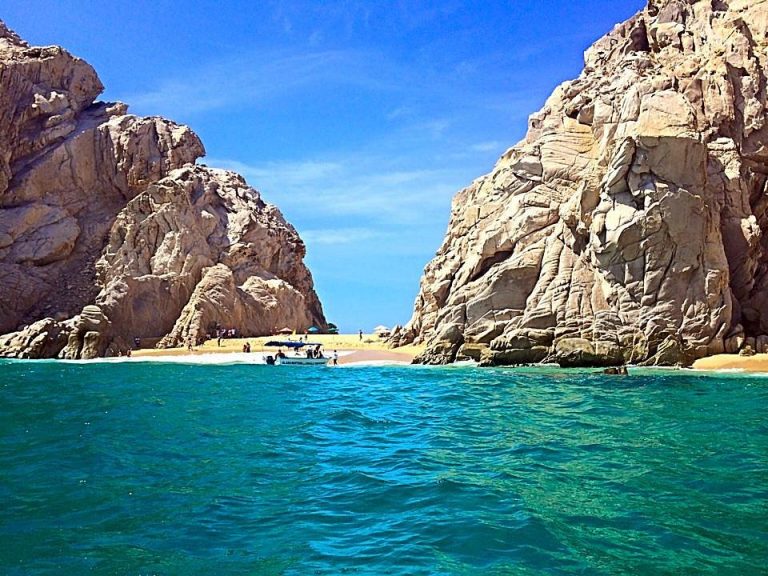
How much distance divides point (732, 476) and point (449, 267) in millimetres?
40517

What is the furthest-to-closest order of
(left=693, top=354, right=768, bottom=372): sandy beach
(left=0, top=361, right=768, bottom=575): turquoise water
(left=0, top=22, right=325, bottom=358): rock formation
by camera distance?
(left=0, top=22, right=325, bottom=358): rock formation
(left=693, top=354, right=768, bottom=372): sandy beach
(left=0, top=361, right=768, bottom=575): turquoise water

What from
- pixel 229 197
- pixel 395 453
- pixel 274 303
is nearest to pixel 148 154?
pixel 229 197

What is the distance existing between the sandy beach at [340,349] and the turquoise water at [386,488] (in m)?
29.5

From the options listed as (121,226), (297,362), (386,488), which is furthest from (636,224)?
(121,226)

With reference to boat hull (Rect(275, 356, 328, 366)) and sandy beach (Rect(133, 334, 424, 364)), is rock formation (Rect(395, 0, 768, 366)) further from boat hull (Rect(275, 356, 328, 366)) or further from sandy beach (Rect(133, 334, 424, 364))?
boat hull (Rect(275, 356, 328, 366))

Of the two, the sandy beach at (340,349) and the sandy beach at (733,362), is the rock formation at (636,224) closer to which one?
the sandy beach at (733,362)

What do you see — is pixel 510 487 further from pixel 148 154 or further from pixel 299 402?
pixel 148 154

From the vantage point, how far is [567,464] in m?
11.8

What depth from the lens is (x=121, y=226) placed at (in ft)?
238

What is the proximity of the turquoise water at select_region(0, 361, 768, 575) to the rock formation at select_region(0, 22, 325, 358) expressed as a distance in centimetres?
4732

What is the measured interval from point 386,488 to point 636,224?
31.9 m

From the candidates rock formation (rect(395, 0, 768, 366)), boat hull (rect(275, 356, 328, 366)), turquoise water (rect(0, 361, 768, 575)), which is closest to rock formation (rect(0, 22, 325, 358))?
boat hull (rect(275, 356, 328, 366))

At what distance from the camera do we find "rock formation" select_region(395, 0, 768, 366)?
37094 millimetres

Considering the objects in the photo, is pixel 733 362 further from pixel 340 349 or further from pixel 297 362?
pixel 340 349
